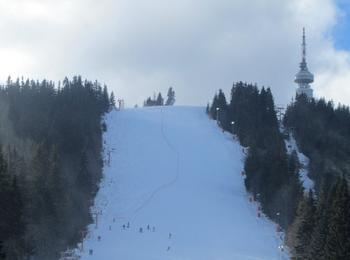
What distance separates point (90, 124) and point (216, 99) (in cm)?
3660

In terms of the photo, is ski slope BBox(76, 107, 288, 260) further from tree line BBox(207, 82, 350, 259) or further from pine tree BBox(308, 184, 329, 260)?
pine tree BBox(308, 184, 329, 260)

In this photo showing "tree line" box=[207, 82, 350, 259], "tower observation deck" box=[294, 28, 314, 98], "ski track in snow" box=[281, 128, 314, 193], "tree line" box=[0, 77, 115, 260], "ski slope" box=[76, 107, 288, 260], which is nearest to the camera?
"tree line" box=[207, 82, 350, 259]

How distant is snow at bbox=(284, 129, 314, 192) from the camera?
97.5m

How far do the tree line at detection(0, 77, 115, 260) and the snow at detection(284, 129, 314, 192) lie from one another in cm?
2764

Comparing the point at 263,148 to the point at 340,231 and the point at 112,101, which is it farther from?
the point at 340,231

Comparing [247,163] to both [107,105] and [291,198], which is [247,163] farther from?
[107,105]

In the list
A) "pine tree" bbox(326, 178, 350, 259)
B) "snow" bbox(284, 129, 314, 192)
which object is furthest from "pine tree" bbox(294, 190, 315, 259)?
"snow" bbox(284, 129, 314, 192)

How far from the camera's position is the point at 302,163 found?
107250 millimetres

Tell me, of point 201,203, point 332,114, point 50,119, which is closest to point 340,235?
point 201,203

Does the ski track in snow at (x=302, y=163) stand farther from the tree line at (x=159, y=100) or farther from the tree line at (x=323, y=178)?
the tree line at (x=159, y=100)

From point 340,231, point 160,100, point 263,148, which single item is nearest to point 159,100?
point 160,100

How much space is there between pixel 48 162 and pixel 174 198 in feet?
89.6

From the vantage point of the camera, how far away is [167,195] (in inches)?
3541

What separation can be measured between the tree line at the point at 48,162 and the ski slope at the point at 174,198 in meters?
2.91
